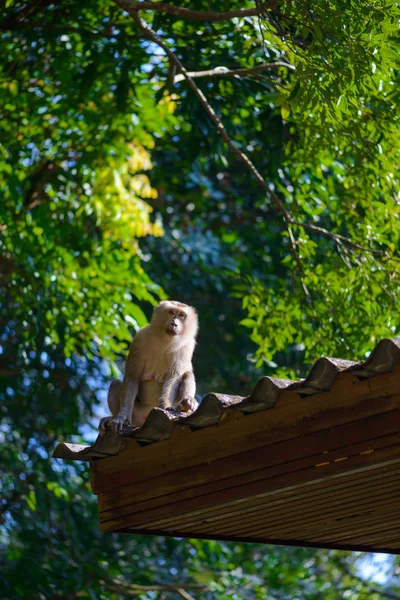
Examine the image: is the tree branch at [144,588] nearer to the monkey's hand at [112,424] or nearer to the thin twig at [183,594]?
the thin twig at [183,594]

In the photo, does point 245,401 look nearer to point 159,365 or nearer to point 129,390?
point 129,390

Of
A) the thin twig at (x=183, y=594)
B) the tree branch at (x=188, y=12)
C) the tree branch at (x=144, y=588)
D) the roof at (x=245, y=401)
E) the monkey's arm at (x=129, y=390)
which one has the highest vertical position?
the tree branch at (x=188, y=12)

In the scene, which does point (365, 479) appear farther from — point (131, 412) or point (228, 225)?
point (228, 225)

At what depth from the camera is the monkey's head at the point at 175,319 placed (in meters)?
7.20

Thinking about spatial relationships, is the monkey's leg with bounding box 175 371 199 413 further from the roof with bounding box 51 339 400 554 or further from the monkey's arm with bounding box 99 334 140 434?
the roof with bounding box 51 339 400 554

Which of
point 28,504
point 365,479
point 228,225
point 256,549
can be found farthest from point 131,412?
point 256,549

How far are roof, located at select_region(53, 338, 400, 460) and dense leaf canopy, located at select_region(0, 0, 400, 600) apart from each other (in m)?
2.33

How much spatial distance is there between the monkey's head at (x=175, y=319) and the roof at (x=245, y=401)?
1779mm

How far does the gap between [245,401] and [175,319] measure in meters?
2.60

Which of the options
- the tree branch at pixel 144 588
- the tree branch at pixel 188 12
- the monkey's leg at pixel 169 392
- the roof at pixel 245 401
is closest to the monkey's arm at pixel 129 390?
the monkey's leg at pixel 169 392

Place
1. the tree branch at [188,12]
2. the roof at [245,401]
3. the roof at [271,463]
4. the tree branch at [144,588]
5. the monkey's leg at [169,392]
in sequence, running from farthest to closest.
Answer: the tree branch at [144,588] → the tree branch at [188,12] → the monkey's leg at [169,392] → the roof at [271,463] → the roof at [245,401]

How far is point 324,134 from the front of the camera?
8.68m

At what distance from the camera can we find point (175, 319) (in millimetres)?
7246

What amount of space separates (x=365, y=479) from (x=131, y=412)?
262 cm
